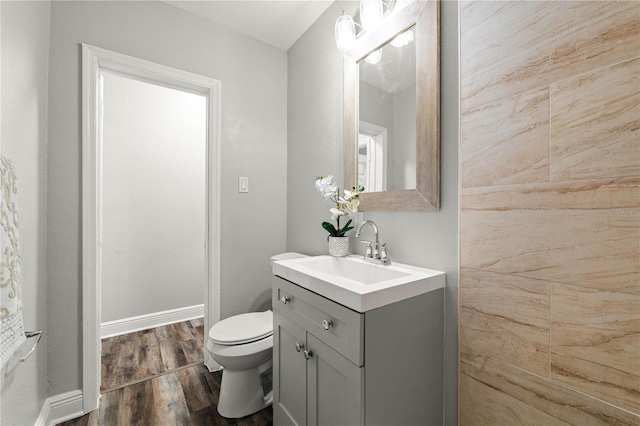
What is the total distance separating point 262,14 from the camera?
1850 mm

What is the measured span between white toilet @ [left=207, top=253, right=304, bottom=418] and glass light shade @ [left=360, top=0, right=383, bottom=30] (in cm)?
177

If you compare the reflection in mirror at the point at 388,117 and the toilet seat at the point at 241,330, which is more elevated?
the reflection in mirror at the point at 388,117

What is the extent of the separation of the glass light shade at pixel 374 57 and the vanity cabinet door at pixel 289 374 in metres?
1.38

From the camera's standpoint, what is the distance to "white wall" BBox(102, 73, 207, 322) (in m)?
2.44

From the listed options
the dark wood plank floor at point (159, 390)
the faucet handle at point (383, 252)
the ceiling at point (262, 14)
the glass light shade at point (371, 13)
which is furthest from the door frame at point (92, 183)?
the faucet handle at point (383, 252)

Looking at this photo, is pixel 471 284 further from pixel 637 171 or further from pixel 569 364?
pixel 637 171

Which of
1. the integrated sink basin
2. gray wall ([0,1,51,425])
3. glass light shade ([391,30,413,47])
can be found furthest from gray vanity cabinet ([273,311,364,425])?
glass light shade ([391,30,413,47])

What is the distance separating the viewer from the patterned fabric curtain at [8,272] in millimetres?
784

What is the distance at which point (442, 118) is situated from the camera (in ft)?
3.75

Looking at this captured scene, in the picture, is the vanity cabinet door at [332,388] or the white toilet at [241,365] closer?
the vanity cabinet door at [332,388]

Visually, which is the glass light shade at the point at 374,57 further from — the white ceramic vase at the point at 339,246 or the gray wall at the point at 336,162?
the white ceramic vase at the point at 339,246

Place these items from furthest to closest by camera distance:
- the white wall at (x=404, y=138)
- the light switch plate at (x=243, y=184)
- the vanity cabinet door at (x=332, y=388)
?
1. the light switch plate at (x=243, y=184)
2. the white wall at (x=404, y=138)
3. the vanity cabinet door at (x=332, y=388)

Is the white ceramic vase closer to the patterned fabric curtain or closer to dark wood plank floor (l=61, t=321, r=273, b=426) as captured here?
dark wood plank floor (l=61, t=321, r=273, b=426)

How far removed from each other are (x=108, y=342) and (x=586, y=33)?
3.39 meters
